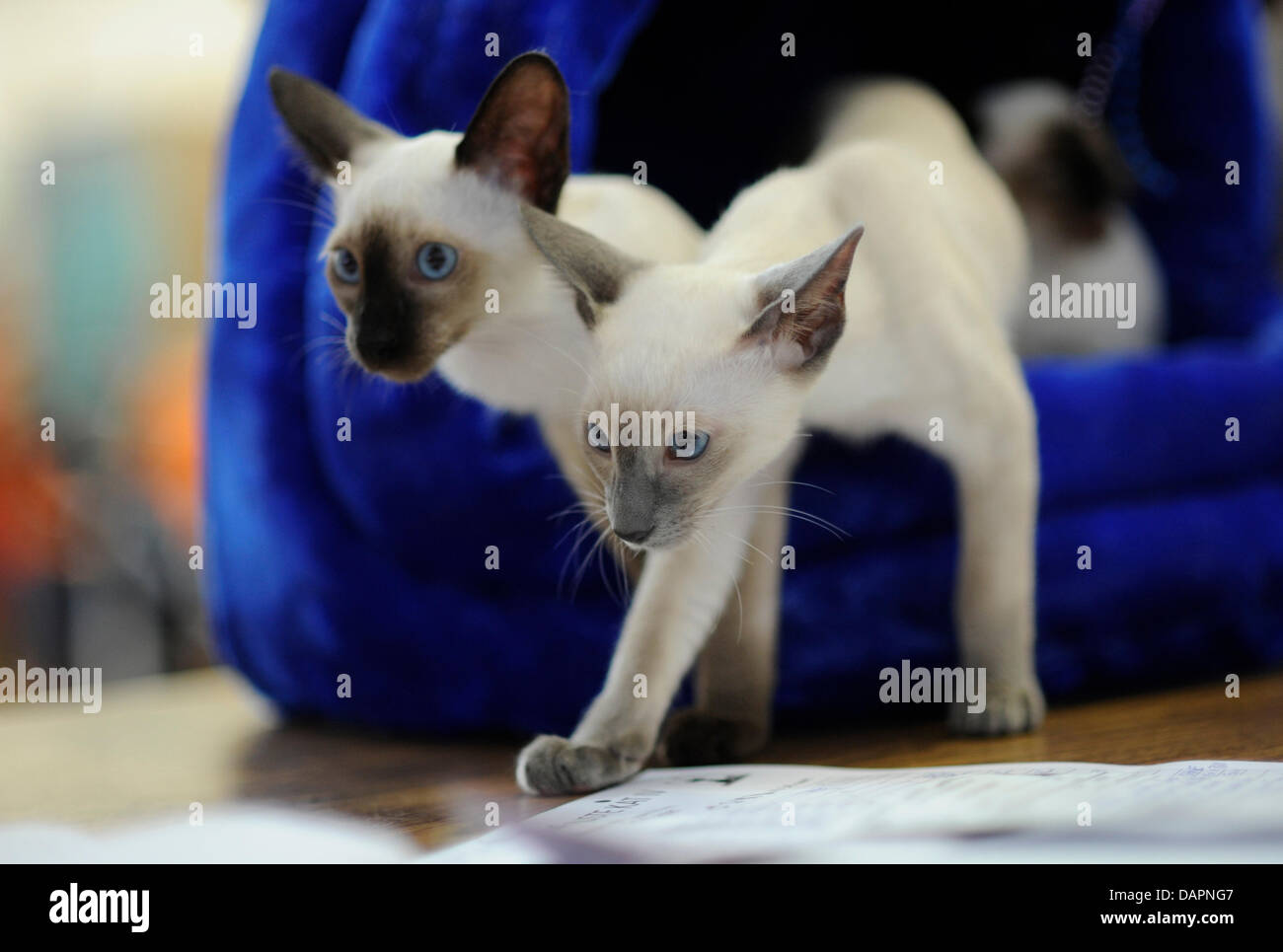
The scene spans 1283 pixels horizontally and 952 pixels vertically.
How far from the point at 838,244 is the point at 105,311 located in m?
2.18

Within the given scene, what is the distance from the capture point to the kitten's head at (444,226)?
3.23 ft

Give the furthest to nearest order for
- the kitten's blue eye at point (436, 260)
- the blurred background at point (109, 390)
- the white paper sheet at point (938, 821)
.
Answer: the blurred background at point (109, 390) → the kitten's blue eye at point (436, 260) → the white paper sheet at point (938, 821)

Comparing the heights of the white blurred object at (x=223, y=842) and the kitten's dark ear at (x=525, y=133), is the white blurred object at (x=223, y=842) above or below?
below

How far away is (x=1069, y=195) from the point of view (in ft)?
Answer: 5.65

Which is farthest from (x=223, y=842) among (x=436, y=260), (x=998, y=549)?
(x=998, y=549)

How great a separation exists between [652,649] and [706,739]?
10 centimetres

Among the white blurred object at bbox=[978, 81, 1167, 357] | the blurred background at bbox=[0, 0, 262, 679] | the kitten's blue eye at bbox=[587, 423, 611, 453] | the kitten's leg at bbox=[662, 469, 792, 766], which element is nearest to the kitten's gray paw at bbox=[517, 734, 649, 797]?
the kitten's leg at bbox=[662, 469, 792, 766]

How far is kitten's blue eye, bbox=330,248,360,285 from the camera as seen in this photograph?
1032 mm

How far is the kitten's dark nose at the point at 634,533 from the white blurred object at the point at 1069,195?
882 millimetres

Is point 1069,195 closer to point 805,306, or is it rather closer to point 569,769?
point 805,306

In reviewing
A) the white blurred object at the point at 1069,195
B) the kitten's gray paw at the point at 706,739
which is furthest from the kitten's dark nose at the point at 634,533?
the white blurred object at the point at 1069,195

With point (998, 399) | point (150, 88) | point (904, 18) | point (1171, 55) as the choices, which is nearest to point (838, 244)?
point (998, 399)

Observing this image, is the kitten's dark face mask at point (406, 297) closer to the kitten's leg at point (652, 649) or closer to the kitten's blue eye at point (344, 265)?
the kitten's blue eye at point (344, 265)

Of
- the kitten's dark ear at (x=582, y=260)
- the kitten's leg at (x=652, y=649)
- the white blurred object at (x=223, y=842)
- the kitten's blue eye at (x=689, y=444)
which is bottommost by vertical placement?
the white blurred object at (x=223, y=842)
